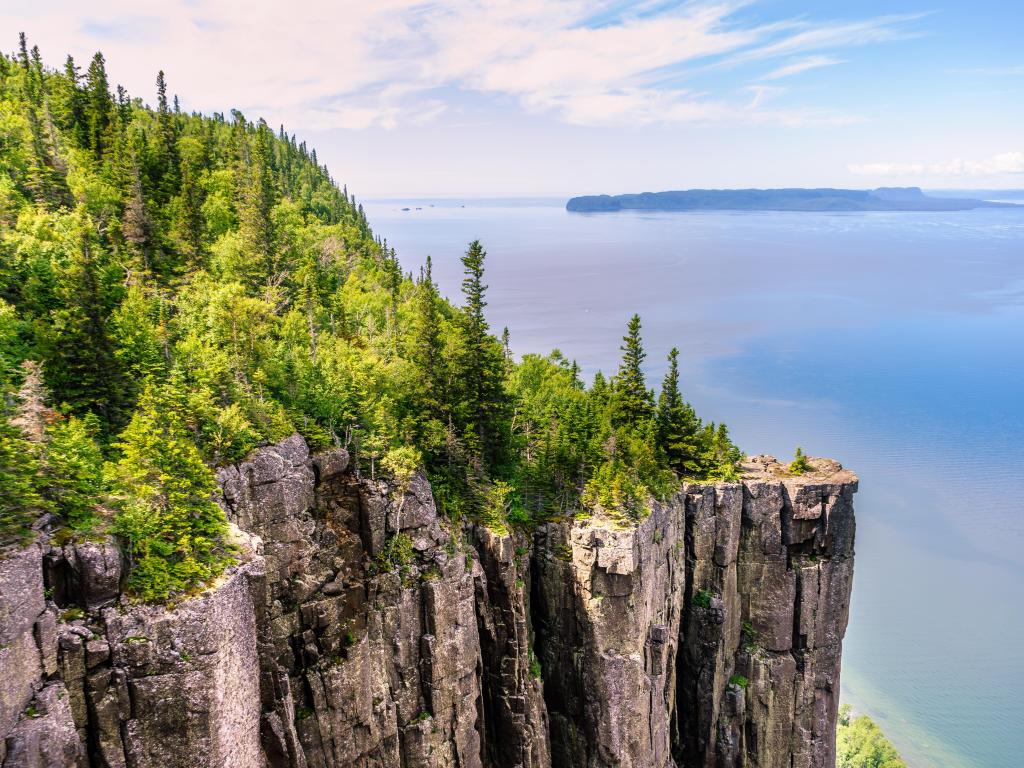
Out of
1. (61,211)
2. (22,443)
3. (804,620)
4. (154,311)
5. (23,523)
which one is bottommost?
(804,620)

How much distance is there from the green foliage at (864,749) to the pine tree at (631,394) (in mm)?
48022

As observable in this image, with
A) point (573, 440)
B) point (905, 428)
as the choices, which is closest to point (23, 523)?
point (573, 440)

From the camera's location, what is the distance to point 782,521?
4884 centimetres

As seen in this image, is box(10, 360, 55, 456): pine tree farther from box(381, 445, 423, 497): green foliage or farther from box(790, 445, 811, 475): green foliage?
box(790, 445, 811, 475): green foliage

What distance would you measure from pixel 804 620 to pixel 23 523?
47458mm

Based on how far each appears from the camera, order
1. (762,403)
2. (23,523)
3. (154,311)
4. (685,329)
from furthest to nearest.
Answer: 1. (685,329)
2. (762,403)
3. (154,311)
4. (23,523)

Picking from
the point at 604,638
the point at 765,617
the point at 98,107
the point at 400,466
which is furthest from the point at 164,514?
the point at 98,107

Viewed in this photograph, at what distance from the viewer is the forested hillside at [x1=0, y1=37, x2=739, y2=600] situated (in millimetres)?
22453

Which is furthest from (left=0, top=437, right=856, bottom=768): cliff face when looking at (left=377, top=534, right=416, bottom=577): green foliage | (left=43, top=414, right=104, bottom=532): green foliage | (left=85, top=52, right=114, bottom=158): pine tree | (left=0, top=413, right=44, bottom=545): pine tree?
(left=85, top=52, right=114, bottom=158): pine tree

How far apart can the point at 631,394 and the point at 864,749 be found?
4942 cm

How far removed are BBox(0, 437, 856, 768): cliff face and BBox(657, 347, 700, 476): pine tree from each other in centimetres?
262

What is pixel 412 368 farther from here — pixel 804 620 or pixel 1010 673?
pixel 1010 673

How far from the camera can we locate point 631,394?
51688mm

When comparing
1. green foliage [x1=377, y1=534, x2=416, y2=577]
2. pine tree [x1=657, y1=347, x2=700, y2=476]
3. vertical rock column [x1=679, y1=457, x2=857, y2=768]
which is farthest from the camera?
pine tree [x1=657, y1=347, x2=700, y2=476]
